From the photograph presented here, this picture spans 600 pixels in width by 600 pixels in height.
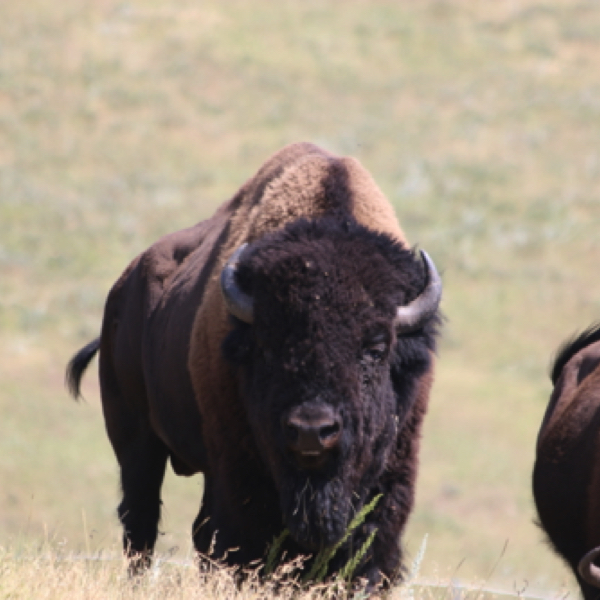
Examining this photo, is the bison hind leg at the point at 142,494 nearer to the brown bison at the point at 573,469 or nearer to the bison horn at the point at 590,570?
the brown bison at the point at 573,469

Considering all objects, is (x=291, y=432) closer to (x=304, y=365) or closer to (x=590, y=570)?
(x=304, y=365)

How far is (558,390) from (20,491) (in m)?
14.5

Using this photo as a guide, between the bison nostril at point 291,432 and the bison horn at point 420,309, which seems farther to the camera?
the bison horn at point 420,309

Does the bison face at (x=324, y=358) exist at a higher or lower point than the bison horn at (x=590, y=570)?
higher

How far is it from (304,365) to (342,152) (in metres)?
40.1

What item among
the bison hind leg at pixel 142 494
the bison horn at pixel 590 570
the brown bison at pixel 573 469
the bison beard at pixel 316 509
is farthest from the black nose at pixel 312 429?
the bison hind leg at pixel 142 494

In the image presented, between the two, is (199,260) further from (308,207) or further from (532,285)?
(532,285)

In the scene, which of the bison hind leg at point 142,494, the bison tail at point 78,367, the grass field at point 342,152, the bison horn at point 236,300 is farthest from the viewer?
the grass field at point 342,152

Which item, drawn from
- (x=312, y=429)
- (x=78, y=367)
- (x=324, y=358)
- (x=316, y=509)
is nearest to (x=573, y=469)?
(x=316, y=509)

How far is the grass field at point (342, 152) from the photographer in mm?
23266

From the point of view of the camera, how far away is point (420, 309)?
541 centimetres

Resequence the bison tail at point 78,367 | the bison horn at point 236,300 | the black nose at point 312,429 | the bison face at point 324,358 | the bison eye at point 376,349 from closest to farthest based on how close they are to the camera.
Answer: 1. the black nose at point 312,429
2. the bison face at point 324,358
3. the bison eye at point 376,349
4. the bison horn at point 236,300
5. the bison tail at point 78,367

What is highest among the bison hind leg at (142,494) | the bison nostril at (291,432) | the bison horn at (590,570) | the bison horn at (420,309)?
the bison horn at (420,309)

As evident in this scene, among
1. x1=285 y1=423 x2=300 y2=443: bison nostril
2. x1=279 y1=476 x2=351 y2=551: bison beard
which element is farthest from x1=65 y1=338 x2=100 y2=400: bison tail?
x1=285 y1=423 x2=300 y2=443: bison nostril
